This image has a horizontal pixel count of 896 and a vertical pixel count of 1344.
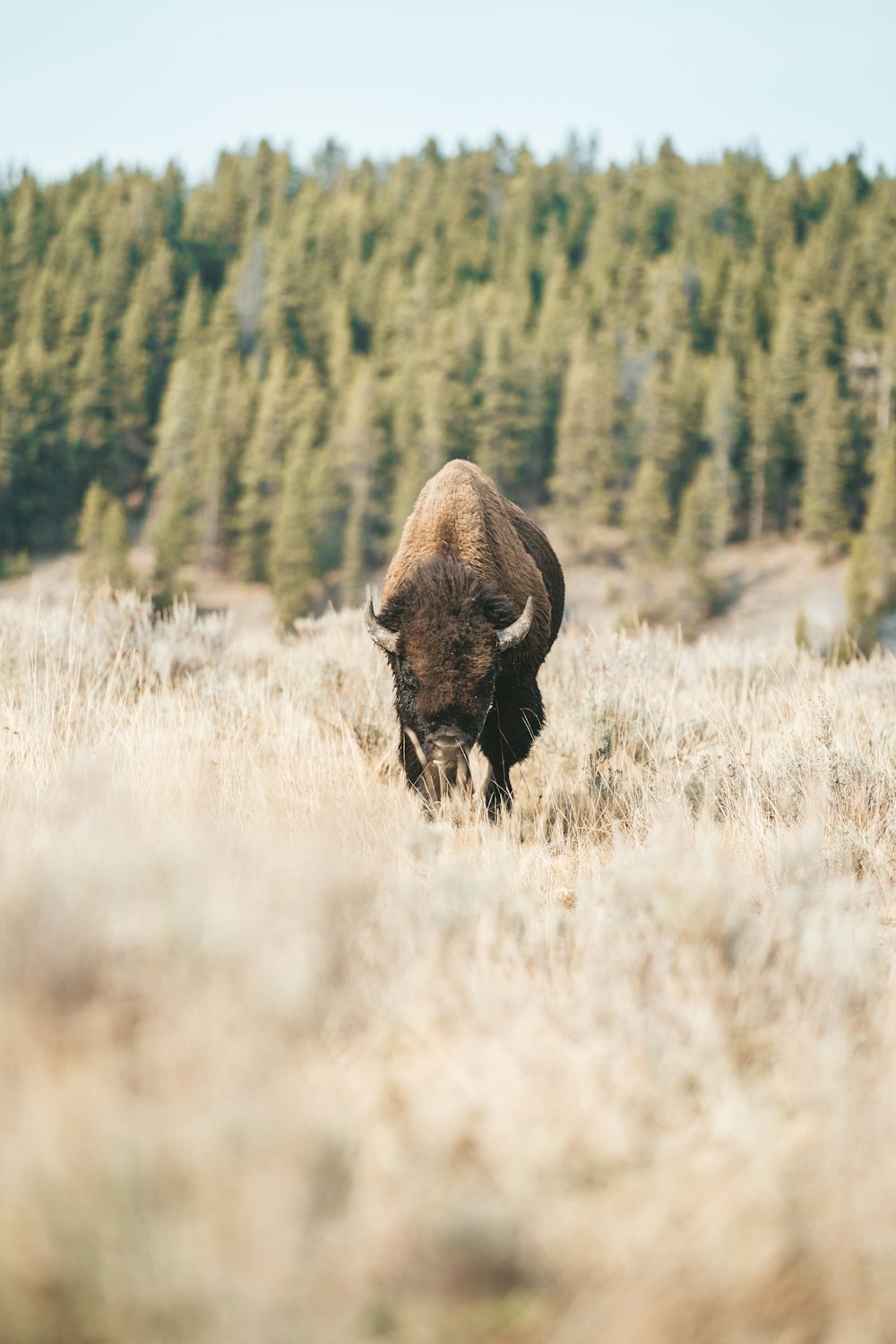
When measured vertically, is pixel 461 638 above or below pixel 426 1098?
above

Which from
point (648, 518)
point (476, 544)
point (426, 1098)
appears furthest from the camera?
point (648, 518)

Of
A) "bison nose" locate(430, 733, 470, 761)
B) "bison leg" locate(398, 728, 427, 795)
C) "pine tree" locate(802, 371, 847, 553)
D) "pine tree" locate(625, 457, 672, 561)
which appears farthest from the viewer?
"pine tree" locate(802, 371, 847, 553)

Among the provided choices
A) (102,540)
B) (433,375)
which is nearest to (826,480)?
(433,375)

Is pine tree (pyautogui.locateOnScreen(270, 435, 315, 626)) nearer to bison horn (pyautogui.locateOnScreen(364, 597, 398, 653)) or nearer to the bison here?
the bison

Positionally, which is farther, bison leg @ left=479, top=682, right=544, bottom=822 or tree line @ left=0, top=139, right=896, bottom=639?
tree line @ left=0, top=139, right=896, bottom=639

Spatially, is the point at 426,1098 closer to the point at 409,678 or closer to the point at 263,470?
the point at 409,678

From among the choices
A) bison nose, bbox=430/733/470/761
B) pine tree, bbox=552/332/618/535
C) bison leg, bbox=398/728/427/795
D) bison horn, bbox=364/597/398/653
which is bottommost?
bison leg, bbox=398/728/427/795

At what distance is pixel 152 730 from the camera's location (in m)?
5.26

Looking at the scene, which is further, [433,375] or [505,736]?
[433,375]

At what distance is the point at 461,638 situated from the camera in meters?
4.61

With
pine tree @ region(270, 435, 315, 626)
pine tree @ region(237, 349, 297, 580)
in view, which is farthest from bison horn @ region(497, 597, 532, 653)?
pine tree @ region(237, 349, 297, 580)

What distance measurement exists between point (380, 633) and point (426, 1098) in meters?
3.14

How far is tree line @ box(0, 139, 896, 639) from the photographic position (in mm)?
60438

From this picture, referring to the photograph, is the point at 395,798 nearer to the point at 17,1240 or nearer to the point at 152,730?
the point at 152,730
